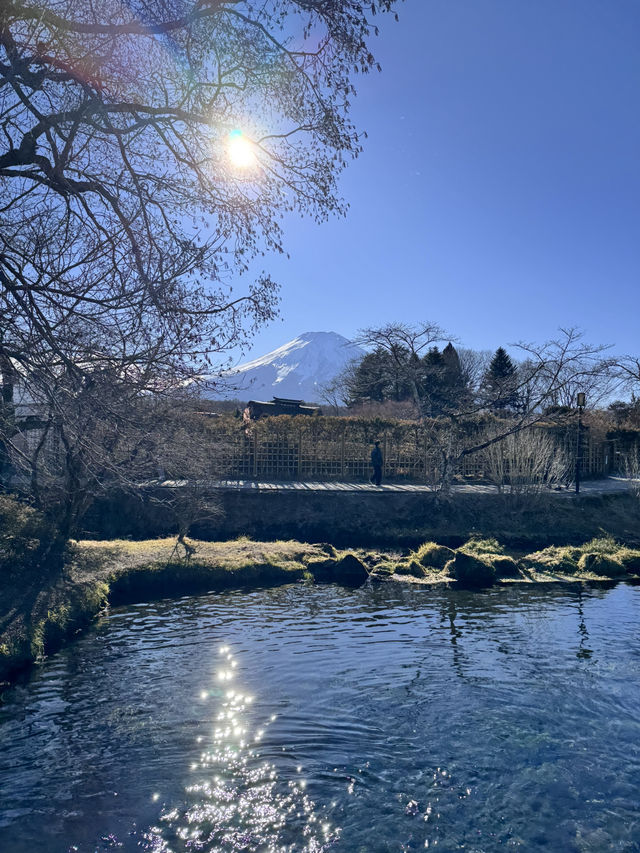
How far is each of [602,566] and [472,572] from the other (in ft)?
13.2

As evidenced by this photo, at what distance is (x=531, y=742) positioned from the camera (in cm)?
641

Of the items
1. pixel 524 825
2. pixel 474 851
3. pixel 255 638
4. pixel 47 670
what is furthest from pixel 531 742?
pixel 47 670

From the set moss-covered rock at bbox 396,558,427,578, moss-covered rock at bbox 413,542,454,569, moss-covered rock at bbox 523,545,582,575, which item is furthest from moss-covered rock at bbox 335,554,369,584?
moss-covered rock at bbox 523,545,582,575

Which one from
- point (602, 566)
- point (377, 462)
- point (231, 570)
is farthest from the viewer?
point (377, 462)

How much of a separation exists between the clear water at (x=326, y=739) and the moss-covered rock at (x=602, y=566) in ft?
17.7

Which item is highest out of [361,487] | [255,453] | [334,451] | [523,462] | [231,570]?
[334,451]

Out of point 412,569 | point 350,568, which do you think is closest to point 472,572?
point 412,569

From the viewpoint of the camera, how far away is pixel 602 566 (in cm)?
1625

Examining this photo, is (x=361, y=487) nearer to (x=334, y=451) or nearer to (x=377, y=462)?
(x=377, y=462)

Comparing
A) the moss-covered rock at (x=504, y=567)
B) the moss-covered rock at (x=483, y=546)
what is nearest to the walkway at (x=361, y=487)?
the moss-covered rock at (x=483, y=546)

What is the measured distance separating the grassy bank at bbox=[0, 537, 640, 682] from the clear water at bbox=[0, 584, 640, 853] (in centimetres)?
93

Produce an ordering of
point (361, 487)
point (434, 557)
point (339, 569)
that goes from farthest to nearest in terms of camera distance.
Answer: point (361, 487) → point (434, 557) → point (339, 569)

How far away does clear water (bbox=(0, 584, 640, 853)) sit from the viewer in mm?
4938

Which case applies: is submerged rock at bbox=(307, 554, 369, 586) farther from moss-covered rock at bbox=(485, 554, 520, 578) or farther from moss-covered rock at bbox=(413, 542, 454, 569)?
moss-covered rock at bbox=(485, 554, 520, 578)
